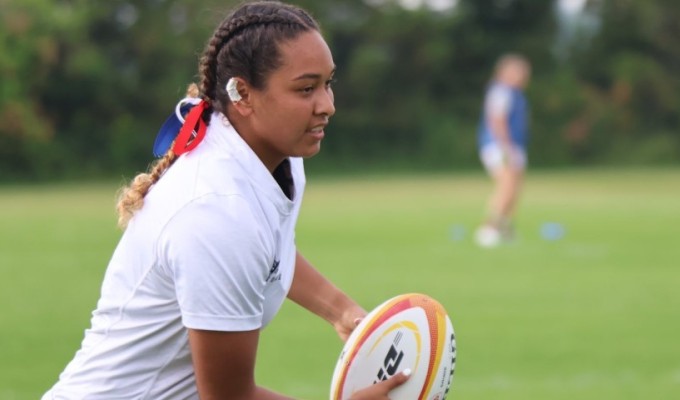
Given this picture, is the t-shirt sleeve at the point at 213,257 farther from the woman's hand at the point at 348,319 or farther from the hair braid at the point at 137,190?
the woman's hand at the point at 348,319

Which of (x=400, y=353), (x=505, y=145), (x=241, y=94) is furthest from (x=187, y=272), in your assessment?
(x=505, y=145)

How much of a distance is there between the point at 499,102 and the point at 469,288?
189 inches

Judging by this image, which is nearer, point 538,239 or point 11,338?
point 11,338

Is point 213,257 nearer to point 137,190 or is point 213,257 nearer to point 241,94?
point 137,190

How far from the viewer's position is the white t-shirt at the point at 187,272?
3.04m

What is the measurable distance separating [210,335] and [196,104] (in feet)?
2.20

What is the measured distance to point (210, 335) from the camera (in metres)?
3.07

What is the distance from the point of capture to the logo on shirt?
3.26 meters

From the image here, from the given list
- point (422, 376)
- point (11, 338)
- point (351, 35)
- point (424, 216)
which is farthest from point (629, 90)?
point (422, 376)

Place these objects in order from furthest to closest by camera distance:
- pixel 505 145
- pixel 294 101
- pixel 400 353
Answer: pixel 505 145, pixel 400 353, pixel 294 101

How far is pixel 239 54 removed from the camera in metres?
3.24

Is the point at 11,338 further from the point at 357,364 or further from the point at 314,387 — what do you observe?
the point at 357,364

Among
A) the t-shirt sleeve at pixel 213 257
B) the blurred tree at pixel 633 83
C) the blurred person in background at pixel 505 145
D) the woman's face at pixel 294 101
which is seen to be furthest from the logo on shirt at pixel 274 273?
the blurred tree at pixel 633 83

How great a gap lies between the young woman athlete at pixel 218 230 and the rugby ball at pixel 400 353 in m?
0.11
